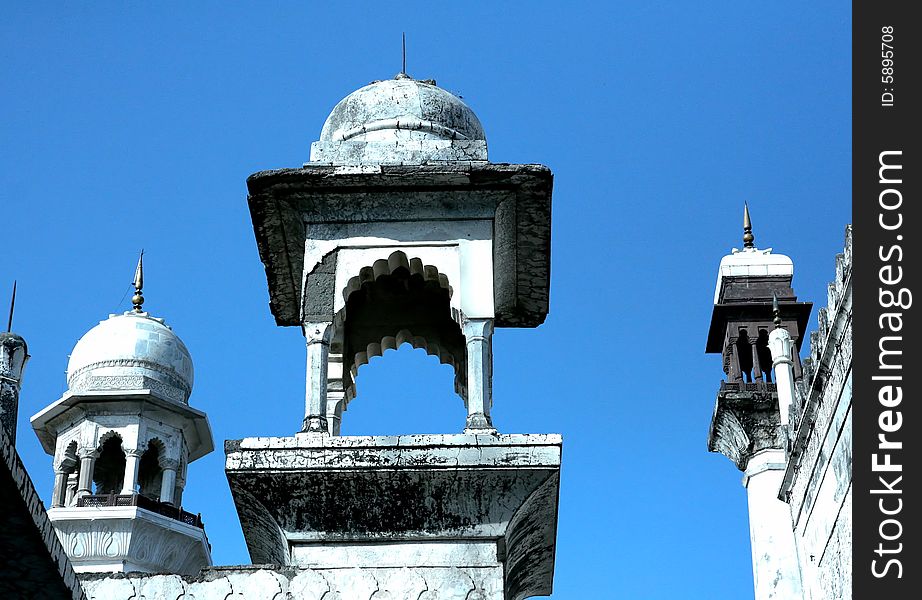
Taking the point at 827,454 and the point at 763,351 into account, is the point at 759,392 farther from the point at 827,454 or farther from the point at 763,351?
the point at 827,454

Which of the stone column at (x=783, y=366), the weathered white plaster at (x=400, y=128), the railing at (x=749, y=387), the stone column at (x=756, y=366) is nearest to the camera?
the weathered white plaster at (x=400, y=128)

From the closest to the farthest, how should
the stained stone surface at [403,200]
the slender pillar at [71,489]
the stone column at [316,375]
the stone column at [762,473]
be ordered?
the stone column at [316,375] → the stained stone surface at [403,200] → the stone column at [762,473] → the slender pillar at [71,489]

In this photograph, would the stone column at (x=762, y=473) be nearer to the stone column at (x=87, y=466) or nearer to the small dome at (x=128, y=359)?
the small dome at (x=128, y=359)

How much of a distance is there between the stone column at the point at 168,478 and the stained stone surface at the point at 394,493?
64.3 ft

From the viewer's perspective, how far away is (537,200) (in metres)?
11.9

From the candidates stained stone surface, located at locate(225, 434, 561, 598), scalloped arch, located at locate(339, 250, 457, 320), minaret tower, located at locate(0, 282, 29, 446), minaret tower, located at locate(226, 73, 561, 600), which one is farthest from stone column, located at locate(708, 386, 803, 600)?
minaret tower, located at locate(0, 282, 29, 446)

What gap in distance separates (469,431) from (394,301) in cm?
288

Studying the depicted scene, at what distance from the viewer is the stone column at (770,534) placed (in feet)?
53.5

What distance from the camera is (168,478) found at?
98.1 ft

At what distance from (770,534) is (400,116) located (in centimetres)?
719

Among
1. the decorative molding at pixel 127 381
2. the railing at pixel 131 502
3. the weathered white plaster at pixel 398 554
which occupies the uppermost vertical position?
the decorative molding at pixel 127 381

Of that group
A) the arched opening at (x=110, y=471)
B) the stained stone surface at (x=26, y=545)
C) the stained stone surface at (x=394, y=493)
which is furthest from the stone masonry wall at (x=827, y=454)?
the arched opening at (x=110, y=471)

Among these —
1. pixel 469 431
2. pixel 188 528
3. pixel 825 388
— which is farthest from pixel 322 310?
pixel 188 528

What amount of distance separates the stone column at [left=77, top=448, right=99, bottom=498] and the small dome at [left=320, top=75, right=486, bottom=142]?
17.8 m
